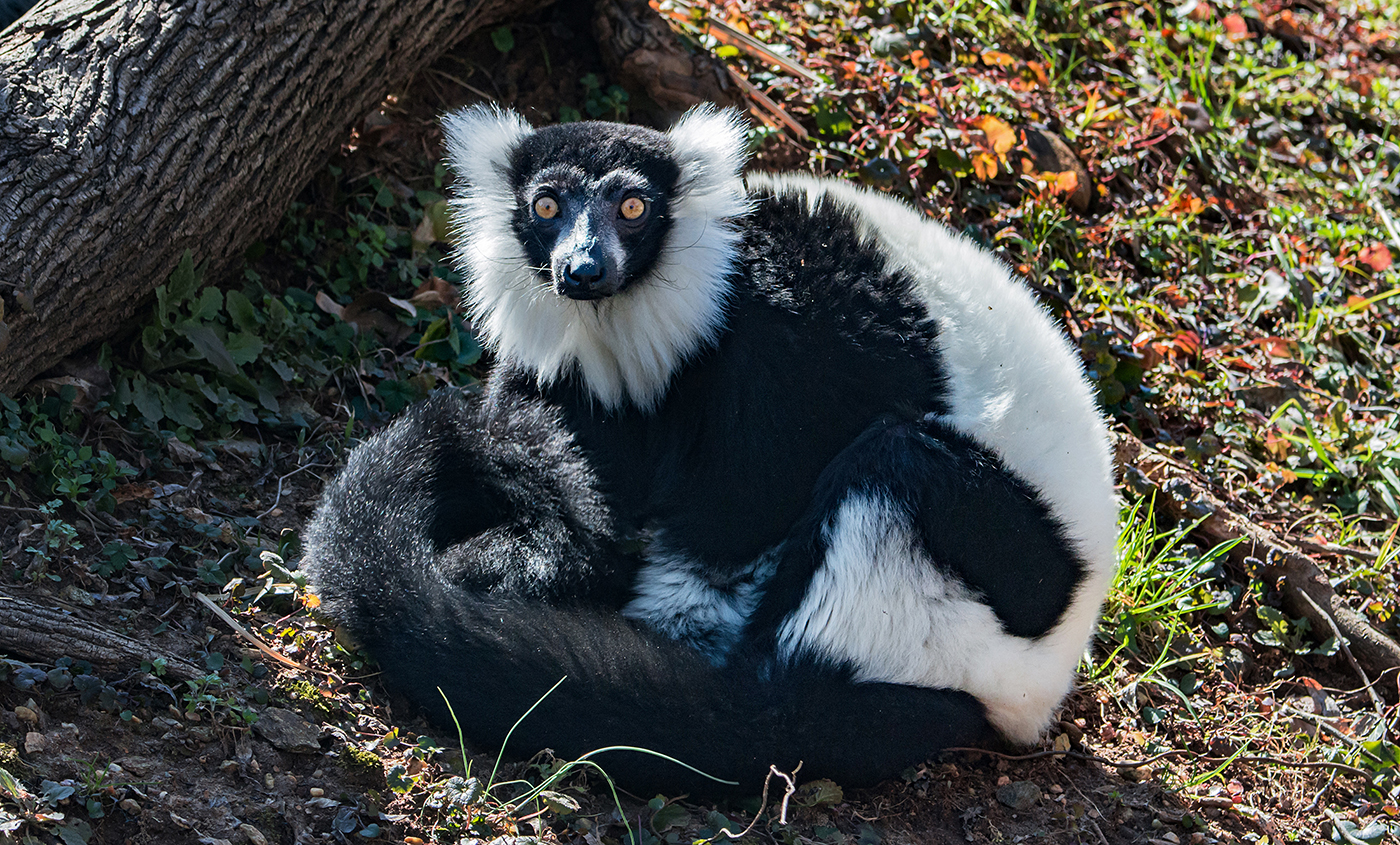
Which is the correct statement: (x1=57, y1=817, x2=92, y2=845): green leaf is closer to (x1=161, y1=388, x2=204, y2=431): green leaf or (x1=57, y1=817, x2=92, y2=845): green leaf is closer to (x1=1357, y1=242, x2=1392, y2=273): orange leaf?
(x1=161, y1=388, x2=204, y2=431): green leaf

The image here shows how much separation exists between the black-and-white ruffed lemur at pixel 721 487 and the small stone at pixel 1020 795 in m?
0.16

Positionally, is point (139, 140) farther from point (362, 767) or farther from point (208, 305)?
point (362, 767)

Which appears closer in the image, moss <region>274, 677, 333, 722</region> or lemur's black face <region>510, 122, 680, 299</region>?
→ moss <region>274, 677, 333, 722</region>

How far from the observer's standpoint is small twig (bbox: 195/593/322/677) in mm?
3354

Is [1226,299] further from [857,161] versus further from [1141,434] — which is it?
[857,161]

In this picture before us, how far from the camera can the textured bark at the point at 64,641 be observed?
297 cm

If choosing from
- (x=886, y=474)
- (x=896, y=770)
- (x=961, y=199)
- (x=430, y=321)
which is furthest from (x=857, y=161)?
(x=896, y=770)

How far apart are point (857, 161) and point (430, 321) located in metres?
2.30

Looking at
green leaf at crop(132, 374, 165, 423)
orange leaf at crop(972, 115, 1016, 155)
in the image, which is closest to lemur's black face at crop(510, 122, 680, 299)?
green leaf at crop(132, 374, 165, 423)

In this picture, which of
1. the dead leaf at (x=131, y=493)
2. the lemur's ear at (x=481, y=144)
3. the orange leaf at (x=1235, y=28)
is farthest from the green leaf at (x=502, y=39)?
the orange leaf at (x=1235, y=28)

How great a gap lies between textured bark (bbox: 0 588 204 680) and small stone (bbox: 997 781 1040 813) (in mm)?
2456

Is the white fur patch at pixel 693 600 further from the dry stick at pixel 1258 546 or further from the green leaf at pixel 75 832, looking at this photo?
the dry stick at pixel 1258 546

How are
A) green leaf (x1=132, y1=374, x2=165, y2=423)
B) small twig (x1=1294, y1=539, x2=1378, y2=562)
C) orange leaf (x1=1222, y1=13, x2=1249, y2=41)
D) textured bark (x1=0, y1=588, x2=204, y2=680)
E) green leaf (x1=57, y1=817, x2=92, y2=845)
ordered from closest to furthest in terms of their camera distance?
green leaf (x1=57, y1=817, x2=92, y2=845), textured bark (x1=0, y1=588, x2=204, y2=680), green leaf (x1=132, y1=374, x2=165, y2=423), small twig (x1=1294, y1=539, x2=1378, y2=562), orange leaf (x1=1222, y1=13, x2=1249, y2=41)

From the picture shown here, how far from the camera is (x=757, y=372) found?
11.8ft
